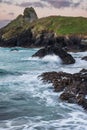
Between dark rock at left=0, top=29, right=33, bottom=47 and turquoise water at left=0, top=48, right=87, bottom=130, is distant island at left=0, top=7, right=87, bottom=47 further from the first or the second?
turquoise water at left=0, top=48, right=87, bottom=130

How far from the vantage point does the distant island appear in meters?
104

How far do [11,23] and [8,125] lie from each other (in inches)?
5608

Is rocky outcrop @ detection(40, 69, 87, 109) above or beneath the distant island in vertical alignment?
above

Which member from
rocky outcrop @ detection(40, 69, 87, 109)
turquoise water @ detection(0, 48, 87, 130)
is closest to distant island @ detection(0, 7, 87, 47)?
rocky outcrop @ detection(40, 69, 87, 109)

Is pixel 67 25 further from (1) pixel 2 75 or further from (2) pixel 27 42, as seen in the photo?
(1) pixel 2 75

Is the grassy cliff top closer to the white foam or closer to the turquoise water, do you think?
the white foam

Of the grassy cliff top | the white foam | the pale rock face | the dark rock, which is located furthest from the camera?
the pale rock face

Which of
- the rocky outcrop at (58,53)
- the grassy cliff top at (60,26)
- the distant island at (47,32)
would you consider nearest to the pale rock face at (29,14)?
the distant island at (47,32)

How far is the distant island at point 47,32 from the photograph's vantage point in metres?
104

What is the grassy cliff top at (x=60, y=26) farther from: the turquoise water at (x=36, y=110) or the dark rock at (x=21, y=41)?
the turquoise water at (x=36, y=110)

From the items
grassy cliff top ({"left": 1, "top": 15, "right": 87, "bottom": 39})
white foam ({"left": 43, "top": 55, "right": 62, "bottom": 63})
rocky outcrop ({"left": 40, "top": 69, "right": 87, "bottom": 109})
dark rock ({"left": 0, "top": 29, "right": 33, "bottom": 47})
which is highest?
rocky outcrop ({"left": 40, "top": 69, "right": 87, "bottom": 109})

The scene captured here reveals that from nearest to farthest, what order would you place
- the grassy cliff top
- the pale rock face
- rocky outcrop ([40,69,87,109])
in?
1. rocky outcrop ([40,69,87,109])
2. the grassy cliff top
3. the pale rock face

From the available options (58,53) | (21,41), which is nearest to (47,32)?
(21,41)

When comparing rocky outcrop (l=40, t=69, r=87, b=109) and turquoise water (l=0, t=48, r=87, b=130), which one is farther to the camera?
rocky outcrop (l=40, t=69, r=87, b=109)
